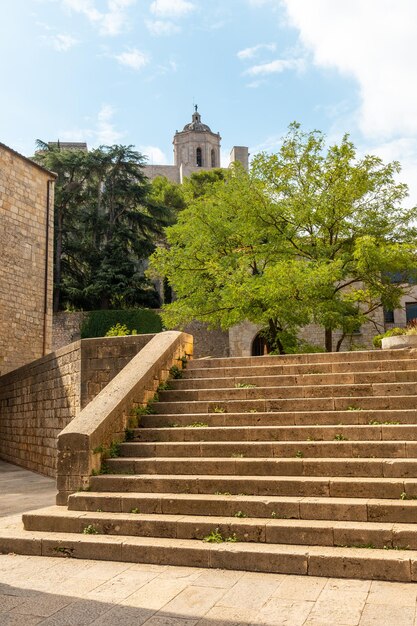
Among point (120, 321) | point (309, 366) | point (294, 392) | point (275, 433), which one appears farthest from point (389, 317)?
point (275, 433)

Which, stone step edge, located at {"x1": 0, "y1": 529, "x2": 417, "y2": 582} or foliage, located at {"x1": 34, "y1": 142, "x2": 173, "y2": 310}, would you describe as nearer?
stone step edge, located at {"x1": 0, "y1": 529, "x2": 417, "y2": 582}

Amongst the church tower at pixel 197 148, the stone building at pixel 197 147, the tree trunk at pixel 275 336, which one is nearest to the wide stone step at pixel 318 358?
the tree trunk at pixel 275 336

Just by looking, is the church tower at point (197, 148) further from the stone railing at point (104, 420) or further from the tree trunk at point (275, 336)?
the stone railing at point (104, 420)

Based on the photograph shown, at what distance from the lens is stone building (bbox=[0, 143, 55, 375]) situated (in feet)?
57.1

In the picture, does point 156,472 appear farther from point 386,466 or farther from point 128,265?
point 128,265

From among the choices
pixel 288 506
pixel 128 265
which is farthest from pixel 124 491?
pixel 128 265

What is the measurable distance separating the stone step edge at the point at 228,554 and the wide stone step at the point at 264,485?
28.5 inches

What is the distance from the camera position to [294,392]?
7.51 meters

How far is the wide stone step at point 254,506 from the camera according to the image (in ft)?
16.1

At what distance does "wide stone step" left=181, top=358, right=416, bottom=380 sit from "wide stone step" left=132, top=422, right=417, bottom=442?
156 cm

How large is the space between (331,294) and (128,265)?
17.4 meters

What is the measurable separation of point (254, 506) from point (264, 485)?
1.11 feet

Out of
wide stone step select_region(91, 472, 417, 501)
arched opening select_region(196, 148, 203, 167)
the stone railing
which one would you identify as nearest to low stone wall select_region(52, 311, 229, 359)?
the stone railing

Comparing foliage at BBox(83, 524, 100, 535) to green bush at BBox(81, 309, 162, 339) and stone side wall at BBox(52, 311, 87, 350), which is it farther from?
stone side wall at BBox(52, 311, 87, 350)
